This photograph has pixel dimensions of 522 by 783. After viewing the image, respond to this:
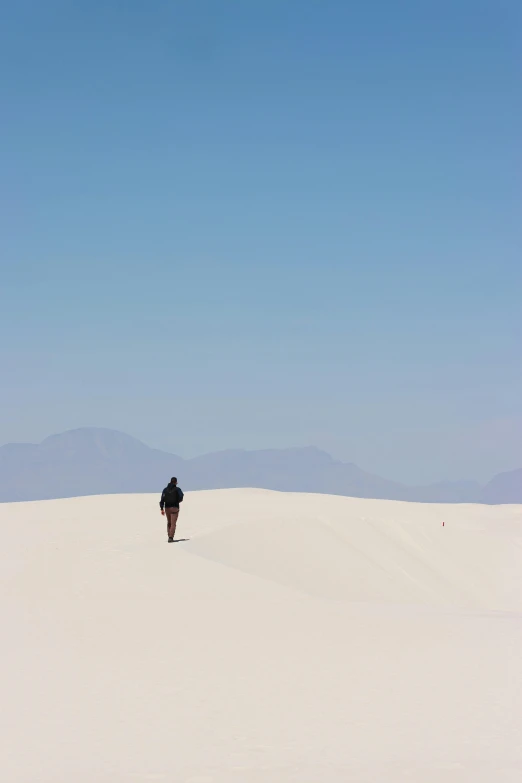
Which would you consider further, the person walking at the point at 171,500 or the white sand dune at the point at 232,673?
the person walking at the point at 171,500

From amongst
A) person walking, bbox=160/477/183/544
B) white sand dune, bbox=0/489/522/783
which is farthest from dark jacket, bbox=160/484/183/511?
white sand dune, bbox=0/489/522/783

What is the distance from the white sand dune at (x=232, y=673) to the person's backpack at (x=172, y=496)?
1185 mm

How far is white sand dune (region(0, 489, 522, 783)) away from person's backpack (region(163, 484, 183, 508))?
1185mm

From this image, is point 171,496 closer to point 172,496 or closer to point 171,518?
point 172,496

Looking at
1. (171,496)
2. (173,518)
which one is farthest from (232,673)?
(173,518)

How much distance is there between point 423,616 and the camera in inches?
603

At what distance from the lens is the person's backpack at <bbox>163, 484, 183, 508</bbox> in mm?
22391

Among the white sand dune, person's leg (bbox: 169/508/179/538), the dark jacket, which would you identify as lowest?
the white sand dune

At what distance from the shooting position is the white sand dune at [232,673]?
24.8 ft

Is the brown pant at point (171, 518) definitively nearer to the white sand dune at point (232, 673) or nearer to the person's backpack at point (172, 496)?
the person's backpack at point (172, 496)

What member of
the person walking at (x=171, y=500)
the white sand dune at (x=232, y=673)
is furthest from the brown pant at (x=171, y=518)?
the white sand dune at (x=232, y=673)

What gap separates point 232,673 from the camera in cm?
1075

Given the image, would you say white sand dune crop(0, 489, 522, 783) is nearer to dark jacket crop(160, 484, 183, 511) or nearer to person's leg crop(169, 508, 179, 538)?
person's leg crop(169, 508, 179, 538)

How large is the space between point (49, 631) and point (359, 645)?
15.4 ft
